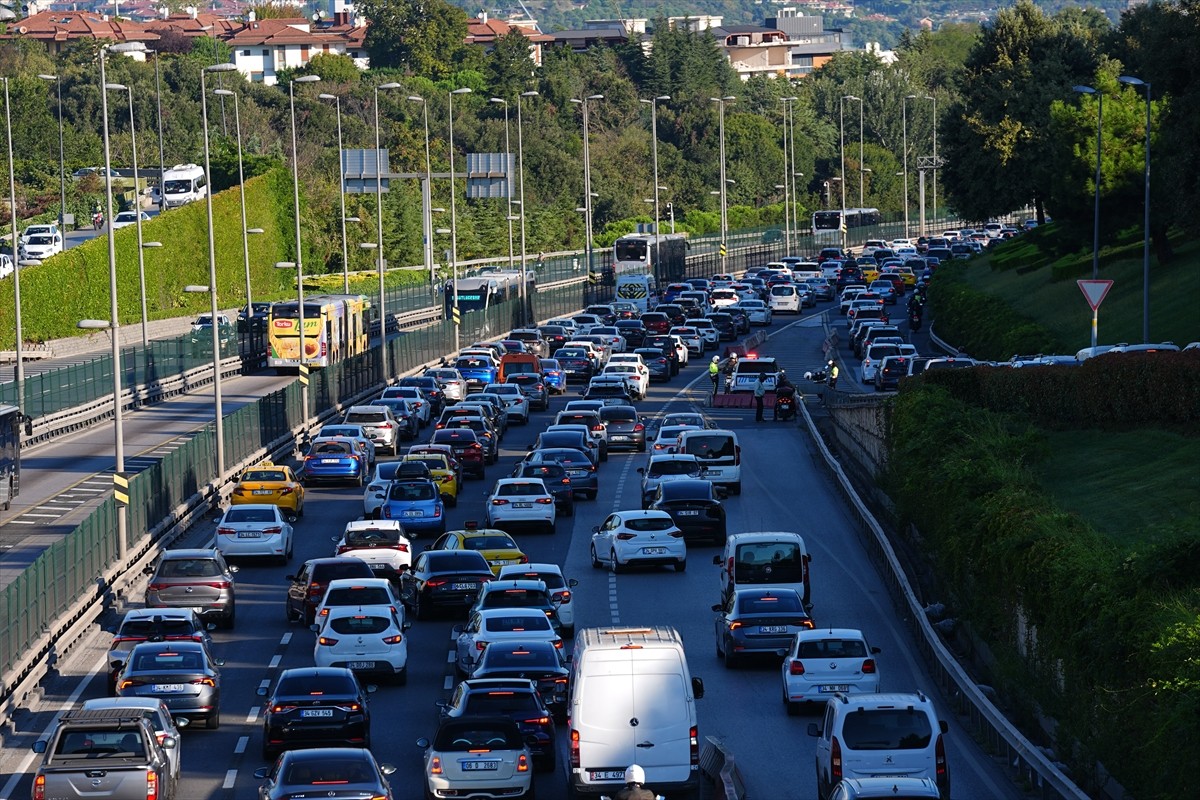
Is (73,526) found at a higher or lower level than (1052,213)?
lower

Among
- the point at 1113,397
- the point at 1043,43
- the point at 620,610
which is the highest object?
the point at 1043,43

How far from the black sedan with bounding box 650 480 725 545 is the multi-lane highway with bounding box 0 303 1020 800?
0.57 metres

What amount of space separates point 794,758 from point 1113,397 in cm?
1706

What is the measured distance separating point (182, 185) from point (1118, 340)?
8522cm

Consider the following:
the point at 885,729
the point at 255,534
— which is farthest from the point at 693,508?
the point at 885,729

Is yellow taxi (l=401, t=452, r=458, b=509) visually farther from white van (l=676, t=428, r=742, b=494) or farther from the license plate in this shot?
the license plate

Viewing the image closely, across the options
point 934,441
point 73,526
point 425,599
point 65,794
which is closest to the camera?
point 65,794

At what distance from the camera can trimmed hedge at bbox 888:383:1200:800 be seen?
21.0 m

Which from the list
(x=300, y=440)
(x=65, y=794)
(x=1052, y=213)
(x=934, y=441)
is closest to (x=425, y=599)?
(x=934, y=441)

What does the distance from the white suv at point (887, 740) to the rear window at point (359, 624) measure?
9.94 metres

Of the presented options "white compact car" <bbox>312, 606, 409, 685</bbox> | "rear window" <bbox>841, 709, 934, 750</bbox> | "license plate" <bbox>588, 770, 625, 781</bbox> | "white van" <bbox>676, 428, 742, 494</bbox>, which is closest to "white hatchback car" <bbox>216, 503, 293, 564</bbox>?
"white compact car" <bbox>312, 606, 409, 685</bbox>

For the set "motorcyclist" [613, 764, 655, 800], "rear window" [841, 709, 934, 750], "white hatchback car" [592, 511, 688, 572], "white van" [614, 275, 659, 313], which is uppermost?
"white van" [614, 275, 659, 313]

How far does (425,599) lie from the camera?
3697 cm

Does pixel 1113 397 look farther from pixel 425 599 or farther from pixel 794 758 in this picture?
pixel 794 758
